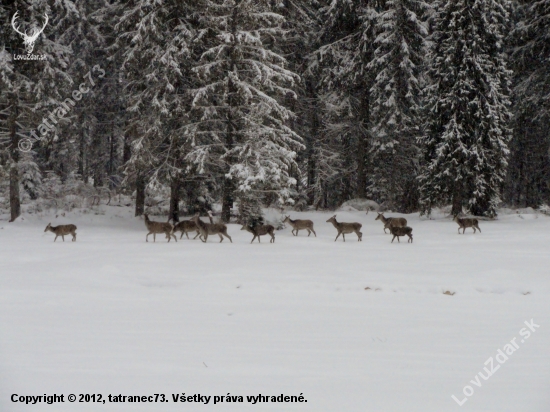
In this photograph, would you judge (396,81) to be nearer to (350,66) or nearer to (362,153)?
(350,66)

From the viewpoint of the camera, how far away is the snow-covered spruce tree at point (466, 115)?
24984 millimetres

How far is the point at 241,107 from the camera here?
22.7 metres

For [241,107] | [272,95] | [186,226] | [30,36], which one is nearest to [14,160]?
[30,36]

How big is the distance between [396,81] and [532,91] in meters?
8.61

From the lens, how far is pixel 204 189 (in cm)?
2494

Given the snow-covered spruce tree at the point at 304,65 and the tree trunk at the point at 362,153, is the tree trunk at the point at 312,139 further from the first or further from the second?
the tree trunk at the point at 362,153

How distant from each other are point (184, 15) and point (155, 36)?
2.19 m

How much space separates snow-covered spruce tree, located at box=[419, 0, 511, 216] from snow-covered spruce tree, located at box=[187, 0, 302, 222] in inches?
340

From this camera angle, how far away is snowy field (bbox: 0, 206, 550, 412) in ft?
18.3

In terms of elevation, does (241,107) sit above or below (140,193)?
above

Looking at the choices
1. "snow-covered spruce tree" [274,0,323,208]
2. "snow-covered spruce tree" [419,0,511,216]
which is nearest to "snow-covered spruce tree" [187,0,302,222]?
"snow-covered spruce tree" [274,0,323,208]

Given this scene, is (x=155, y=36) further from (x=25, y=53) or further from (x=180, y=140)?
(x=25, y=53)

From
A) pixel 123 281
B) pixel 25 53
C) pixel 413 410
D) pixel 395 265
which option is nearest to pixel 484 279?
pixel 395 265

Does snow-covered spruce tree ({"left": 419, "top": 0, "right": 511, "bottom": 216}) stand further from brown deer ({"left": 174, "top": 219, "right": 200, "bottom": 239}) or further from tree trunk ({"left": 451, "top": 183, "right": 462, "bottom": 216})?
brown deer ({"left": 174, "top": 219, "right": 200, "bottom": 239})
